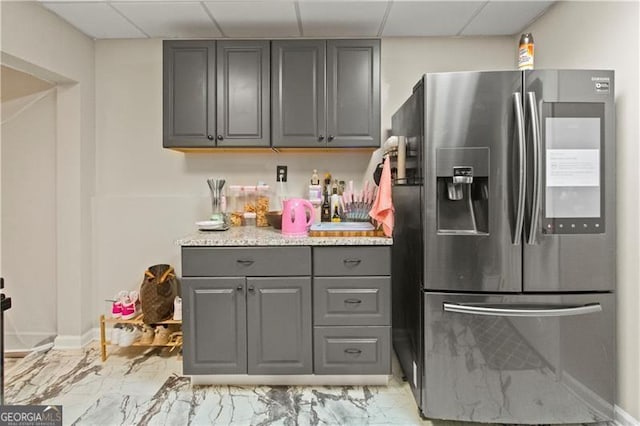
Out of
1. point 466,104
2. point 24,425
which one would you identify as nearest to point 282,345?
point 24,425

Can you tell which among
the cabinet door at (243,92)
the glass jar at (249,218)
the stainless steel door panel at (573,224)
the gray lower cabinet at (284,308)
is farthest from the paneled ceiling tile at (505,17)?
the glass jar at (249,218)

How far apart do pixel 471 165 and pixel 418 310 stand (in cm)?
78

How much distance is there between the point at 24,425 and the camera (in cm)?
189

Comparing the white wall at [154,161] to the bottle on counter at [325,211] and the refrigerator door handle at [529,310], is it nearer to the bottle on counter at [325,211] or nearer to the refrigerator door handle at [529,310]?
the bottle on counter at [325,211]

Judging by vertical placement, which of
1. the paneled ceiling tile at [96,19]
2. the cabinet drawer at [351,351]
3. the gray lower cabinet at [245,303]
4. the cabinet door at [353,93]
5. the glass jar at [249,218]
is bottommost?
the cabinet drawer at [351,351]

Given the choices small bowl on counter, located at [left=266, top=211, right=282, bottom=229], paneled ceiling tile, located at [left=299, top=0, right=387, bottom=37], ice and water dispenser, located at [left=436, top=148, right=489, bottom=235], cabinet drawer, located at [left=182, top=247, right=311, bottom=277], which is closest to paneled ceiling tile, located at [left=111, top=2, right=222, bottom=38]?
paneled ceiling tile, located at [left=299, top=0, right=387, bottom=37]

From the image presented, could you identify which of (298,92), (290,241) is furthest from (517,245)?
(298,92)

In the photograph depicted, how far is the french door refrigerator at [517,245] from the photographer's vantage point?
1.71 m

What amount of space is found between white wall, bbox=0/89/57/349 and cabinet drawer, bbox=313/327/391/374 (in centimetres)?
219

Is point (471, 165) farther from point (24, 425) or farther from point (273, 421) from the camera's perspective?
point (24, 425)

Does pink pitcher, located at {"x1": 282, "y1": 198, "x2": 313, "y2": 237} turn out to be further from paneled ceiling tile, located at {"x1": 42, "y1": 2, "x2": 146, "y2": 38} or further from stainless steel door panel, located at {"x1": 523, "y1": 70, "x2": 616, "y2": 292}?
paneled ceiling tile, located at {"x1": 42, "y1": 2, "x2": 146, "y2": 38}

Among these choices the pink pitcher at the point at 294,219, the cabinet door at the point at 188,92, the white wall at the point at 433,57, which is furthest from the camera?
the white wall at the point at 433,57

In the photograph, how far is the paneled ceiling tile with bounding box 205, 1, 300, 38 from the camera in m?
2.31

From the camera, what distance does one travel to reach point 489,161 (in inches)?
68.5
